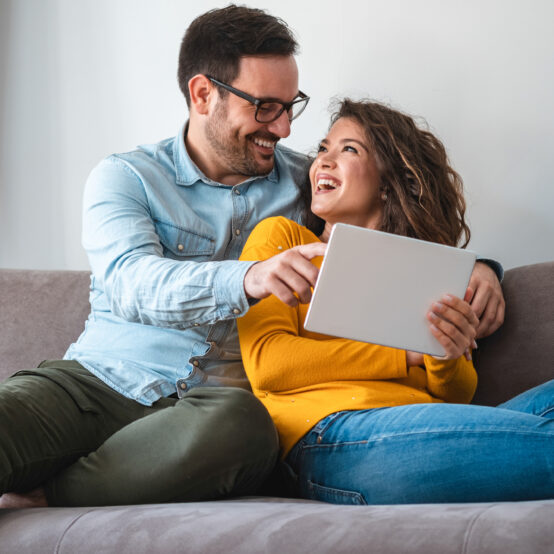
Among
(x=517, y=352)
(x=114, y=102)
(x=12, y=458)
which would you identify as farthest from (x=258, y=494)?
(x=114, y=102)

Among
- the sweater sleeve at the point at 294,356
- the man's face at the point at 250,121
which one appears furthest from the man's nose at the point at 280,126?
the sweater sleeve at the point at 294,356

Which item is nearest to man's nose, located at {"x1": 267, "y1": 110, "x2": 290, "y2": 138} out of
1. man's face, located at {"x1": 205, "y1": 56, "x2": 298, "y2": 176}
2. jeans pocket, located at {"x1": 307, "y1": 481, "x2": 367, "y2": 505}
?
man's face, located at {"x1": 205, "y1": 56, "x2": 298, "y2": 176}

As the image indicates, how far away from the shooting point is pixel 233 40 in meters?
1.87

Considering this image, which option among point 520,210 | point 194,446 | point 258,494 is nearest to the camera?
point 194,446

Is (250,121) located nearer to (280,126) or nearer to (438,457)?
(280,126)

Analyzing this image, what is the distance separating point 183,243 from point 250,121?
0.35m

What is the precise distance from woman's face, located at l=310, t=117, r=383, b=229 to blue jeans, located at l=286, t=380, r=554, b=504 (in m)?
0.55

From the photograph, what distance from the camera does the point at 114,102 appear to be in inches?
95.4

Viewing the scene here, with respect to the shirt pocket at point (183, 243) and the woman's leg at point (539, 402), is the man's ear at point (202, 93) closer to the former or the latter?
the shirt pocket at point (183, 243)

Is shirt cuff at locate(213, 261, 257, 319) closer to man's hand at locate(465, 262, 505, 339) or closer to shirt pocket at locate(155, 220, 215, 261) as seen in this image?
shirt pocket at locate(155, 220, 215, 261)

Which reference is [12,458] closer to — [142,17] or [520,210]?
[520,210]

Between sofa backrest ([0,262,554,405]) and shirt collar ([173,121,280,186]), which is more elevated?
shirt collar ([173,121,280,186])

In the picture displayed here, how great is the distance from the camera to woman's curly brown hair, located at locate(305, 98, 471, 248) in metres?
1.72

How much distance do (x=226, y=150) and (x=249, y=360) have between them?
0.62m
